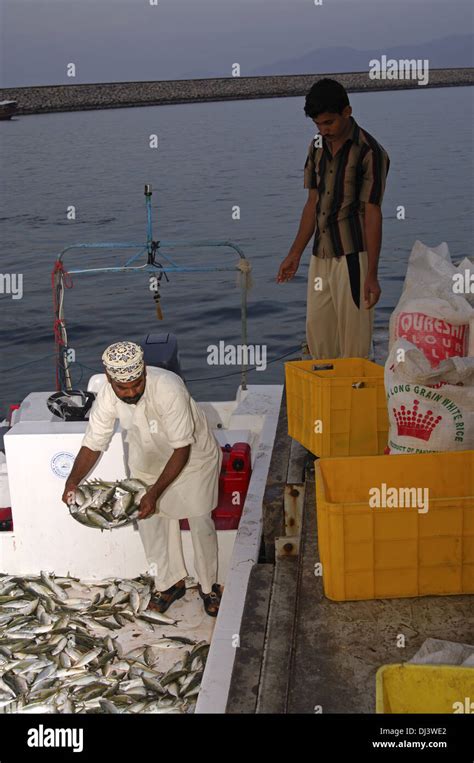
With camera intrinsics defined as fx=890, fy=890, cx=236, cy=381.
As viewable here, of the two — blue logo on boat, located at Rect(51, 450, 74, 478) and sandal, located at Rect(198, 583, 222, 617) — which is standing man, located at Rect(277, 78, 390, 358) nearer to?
sandal, located at Rect(198, 583, 222, 617)

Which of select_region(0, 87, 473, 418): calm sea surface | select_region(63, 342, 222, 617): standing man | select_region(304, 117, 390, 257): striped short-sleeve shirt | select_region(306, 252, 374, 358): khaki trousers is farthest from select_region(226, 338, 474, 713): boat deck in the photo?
select_region(0, 87, 473, 418): calm sea surface

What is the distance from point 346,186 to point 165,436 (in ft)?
6.73

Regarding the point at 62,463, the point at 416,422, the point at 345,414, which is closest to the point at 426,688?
the point at 416,422

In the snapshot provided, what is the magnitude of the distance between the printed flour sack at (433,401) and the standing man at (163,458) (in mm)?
1470

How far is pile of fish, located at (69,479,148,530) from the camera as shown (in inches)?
212

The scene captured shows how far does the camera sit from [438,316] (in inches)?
180

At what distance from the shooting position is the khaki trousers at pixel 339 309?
19.7 feet

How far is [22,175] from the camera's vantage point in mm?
45344

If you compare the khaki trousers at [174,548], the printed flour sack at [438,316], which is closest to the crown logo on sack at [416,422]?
the printed flour sack at [438,316]

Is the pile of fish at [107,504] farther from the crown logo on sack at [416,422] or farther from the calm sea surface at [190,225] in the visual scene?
the calm sea surface at [190,225]

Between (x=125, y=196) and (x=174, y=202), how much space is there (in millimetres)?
2843

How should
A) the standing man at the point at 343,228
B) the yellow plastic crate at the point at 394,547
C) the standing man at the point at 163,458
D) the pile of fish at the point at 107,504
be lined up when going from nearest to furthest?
the yellow plastic crate at the point at 394,547 → the standing man at the point at 163,458 → the pile of fish at the point at 107,504 → the standing man at the point at 343,228

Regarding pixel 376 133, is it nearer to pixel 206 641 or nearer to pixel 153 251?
pixel 153 251

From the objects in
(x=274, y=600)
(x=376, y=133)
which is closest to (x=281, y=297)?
(x=274, y=600)
